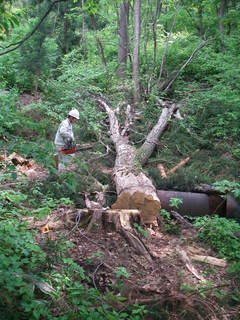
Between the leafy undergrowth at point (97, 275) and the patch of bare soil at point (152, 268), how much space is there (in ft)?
0.03

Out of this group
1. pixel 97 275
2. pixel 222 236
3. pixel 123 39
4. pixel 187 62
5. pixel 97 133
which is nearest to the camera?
pixel 97 275

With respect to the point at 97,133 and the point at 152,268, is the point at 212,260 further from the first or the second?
the point at 97,133

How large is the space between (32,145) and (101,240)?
2226 millimetres

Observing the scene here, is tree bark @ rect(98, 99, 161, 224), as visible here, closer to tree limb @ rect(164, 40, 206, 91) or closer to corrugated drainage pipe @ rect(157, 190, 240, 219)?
corrugated drainage pipe @ rect(157, 190, 240, 219)

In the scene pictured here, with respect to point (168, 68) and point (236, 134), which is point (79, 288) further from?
point (168, 68)

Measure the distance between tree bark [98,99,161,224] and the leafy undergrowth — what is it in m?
0.38

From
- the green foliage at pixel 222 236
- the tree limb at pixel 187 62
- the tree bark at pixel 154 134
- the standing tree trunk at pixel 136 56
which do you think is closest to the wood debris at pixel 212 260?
the green foliage at pixel 222 236

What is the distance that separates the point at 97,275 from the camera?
4.14 metres

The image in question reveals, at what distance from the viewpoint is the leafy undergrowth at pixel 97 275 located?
9.91 feet

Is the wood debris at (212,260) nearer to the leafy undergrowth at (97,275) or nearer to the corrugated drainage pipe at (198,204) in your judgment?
the leafy undergrowth at (97,275)

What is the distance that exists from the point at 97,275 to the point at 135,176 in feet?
9.63

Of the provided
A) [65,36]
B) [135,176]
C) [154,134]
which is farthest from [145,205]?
[65,36]

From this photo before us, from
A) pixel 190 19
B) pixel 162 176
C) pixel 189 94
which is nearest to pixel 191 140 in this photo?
pixel 162 176

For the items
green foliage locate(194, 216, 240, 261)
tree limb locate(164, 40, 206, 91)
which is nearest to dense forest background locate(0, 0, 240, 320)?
green foliage locate(194, 216, 240, 261)
